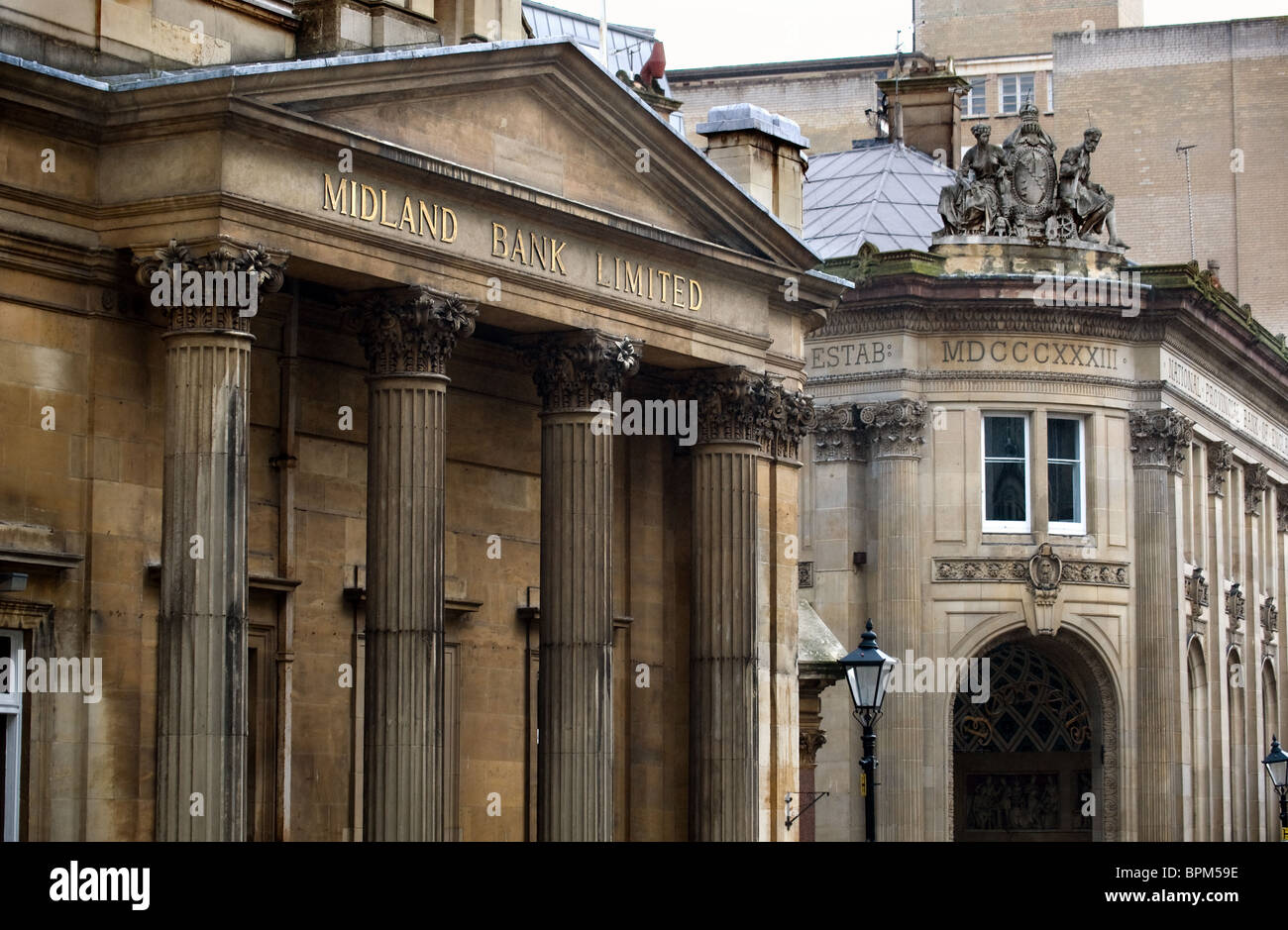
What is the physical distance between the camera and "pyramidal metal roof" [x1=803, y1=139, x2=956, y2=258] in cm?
5997

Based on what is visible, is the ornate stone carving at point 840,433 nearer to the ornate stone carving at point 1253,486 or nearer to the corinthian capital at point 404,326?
the ornate stone carving at point 1253,486

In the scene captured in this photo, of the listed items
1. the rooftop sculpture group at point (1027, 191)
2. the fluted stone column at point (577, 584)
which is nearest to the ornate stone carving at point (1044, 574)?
the rooftop sculpture group at point (1027, 191)

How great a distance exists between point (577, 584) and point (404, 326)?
13.5 ft

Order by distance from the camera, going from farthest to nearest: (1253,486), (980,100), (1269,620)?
(980,100) → (1269,620) → (1253,486)

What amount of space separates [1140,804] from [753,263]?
22.3 meters

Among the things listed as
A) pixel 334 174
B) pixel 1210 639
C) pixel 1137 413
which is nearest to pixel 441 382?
pixel 334 174

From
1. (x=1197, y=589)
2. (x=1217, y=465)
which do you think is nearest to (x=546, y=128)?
(x=1197, y=589)

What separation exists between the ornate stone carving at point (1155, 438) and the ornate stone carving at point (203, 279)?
100ft

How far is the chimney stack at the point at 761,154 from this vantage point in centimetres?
3828

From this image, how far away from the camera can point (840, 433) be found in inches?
2141

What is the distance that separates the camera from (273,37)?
31.2 m

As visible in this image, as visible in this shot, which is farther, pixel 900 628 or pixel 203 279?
pixel 900 628

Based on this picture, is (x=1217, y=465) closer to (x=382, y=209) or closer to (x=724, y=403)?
(x=724, y=403)
